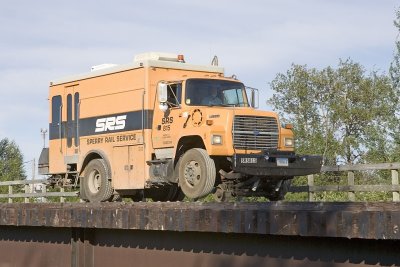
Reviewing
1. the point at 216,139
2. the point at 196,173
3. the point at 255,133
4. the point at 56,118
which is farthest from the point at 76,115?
the point at 255,133

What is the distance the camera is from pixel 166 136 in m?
14.3

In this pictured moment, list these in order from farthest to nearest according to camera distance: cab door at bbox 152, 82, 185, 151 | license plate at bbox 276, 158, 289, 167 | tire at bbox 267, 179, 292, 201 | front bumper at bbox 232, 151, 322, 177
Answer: tire at bbox 267, 179, 292, 201 < cab door at bbox 152, 82, 185, 151 < license plate at bbox 276, 158, 289, 167 < front bumper at bbox 232, 151, 322, 177

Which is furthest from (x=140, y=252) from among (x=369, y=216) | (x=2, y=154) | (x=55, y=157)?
(x=2, y=154)

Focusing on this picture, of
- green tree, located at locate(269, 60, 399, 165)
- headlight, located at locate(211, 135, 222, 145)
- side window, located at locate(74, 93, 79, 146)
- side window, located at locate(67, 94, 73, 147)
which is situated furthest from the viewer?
green tree, located at locate(269, 60, 399, 165)

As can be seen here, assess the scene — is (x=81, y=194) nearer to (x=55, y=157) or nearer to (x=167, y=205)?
(x=55, y=157)

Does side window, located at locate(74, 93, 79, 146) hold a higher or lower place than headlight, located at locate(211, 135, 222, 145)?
higher

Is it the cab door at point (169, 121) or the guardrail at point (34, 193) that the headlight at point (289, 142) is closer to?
the cab door at point (169, 121)

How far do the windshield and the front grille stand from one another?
2.91ft

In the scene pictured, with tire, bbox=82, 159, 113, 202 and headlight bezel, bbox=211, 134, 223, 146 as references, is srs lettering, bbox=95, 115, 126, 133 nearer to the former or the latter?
tire, bbox=82, 159, 113, 202

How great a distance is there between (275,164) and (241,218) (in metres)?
6.81

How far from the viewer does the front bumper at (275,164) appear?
12.8m

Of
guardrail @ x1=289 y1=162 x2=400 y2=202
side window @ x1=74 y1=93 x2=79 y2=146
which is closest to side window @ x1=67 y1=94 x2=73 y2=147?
side window @ x1=74 y1=93 x2=79 y2=146

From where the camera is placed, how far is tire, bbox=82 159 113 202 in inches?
616

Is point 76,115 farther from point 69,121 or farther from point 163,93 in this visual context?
point 163,93
